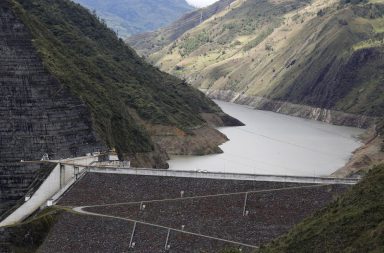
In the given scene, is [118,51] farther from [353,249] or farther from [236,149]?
[353,249]

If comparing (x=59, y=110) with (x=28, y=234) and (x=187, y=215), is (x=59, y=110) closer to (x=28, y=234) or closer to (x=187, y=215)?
(x=28, y=234)

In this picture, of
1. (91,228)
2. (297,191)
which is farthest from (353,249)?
(91,228)

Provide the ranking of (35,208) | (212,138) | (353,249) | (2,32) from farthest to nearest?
(212,138) < (2,32) < (35,208) < (353,249)

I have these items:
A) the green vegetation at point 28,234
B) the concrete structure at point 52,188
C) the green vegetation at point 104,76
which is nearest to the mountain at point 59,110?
the green vegetation at point 104,76

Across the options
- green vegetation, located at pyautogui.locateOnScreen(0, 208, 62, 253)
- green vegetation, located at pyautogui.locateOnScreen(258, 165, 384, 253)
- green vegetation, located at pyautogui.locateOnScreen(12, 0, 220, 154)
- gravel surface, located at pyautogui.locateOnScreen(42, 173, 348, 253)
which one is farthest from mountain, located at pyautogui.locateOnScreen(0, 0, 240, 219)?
green vegetation, located at pyautogui.locateOnScreen(258, 165, 384, 253)

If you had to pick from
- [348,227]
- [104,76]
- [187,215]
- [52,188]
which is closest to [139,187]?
[187,215]
